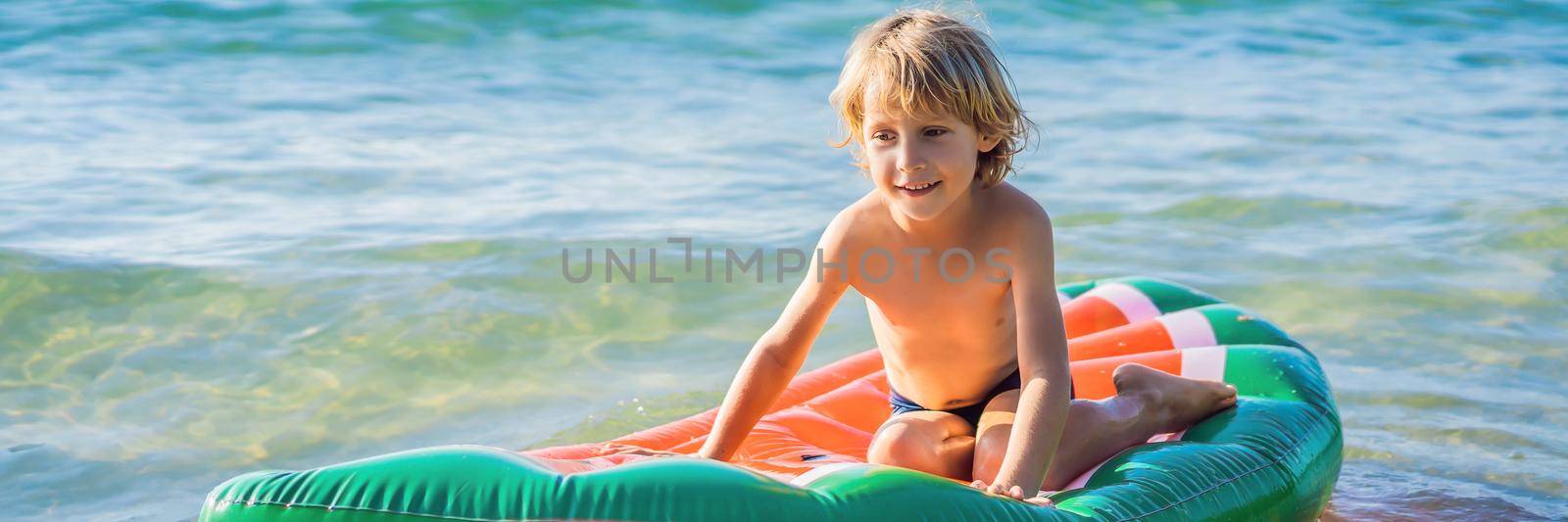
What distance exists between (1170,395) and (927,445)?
1.79 feet

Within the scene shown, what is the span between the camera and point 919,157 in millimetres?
2428

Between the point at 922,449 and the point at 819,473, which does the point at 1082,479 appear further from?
the point at 819,473

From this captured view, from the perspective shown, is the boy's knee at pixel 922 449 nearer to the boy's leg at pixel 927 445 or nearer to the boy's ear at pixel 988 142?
the boy's leg at pixel 927 445

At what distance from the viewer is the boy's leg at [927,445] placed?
2562mm

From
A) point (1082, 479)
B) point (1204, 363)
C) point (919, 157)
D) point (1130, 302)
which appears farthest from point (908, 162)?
point (1130, 302)

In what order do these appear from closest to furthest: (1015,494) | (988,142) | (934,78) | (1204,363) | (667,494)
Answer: (667,494) < (1015,494) < (934,78) < (988,142) < (1204,363)

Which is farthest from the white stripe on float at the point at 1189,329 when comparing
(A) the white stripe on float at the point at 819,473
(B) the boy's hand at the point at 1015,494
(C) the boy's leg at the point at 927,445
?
(A) the white stripe on float at the point at 819,473

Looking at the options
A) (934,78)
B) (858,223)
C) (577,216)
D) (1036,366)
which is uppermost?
(934,78)

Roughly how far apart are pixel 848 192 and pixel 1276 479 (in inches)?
158

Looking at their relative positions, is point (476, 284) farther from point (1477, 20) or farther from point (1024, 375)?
point (1477, 20)

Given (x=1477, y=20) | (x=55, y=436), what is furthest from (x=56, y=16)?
(x=1477, y=20)

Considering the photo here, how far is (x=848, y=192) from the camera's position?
652cm

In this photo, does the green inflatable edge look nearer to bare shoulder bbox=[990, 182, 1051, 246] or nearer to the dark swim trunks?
the dark swim trunks

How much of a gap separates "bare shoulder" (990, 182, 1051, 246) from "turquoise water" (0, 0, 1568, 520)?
4.15 feet
